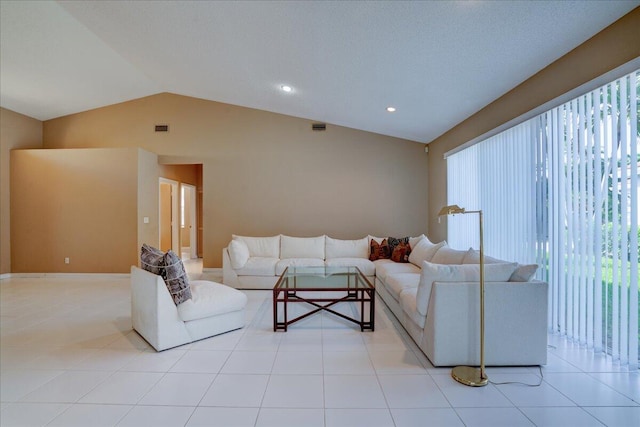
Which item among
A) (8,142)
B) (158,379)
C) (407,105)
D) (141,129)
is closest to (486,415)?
(158,379)

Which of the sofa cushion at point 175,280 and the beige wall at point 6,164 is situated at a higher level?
the beige wall at point 6,164

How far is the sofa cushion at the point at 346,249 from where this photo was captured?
5496 millimetres

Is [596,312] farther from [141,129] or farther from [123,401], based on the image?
[141,129]

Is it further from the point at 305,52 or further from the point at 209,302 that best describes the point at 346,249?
the point at 305,52

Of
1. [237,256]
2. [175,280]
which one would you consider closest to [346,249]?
[237,256]

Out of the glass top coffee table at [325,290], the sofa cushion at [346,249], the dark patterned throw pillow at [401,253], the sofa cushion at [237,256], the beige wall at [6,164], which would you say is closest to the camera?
the glass top coffee table at [325,290]

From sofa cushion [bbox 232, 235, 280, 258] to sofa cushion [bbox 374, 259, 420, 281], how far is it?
1912 mm

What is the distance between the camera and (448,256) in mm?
3746

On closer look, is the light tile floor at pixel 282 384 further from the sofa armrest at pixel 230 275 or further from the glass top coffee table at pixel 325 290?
the sofa armrest at pixel 230 275

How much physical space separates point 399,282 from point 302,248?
2.43 metres

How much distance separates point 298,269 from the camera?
14.2ft

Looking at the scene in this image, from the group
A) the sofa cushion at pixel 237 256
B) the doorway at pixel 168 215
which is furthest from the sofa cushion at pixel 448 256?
the doorway at pixel 168 215

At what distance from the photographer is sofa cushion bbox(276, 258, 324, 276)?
16.1 feet

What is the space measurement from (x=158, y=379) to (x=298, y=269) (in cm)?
233
